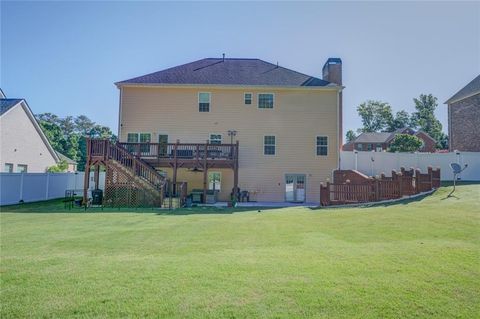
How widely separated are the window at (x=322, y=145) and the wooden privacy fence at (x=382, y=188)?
485 cm

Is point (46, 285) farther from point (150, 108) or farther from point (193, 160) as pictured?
point (150, 108)

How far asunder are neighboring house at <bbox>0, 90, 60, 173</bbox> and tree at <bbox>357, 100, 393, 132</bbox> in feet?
181

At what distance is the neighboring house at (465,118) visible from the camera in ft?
75.9

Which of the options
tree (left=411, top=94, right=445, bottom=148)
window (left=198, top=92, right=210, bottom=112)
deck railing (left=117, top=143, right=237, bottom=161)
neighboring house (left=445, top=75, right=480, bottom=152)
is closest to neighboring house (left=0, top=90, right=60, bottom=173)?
deck railing (left=117, top=143, right=237, bottom=161)

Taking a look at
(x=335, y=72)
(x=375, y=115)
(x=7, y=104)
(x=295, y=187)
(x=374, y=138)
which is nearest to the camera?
(x=295, y=187)

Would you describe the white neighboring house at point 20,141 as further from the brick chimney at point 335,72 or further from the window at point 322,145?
the brick chimney at point 335,72

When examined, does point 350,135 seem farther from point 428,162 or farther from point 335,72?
point 428,162

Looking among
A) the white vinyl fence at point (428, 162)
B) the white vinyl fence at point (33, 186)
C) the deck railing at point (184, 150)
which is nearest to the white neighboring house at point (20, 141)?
the white vinyl fence at point (33, 186)

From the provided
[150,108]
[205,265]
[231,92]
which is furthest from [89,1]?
[205,265]

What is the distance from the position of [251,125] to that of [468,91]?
17866 millimetres

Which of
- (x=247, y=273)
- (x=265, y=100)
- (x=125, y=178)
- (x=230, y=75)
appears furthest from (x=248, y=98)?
(x=247, y=273)

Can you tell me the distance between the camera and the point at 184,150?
60.7ft

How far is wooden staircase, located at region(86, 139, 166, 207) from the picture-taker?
15711mm

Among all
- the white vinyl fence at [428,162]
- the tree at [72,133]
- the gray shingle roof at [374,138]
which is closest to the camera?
the white vinyl fence at [428,162]
